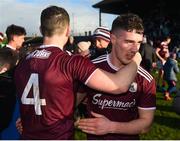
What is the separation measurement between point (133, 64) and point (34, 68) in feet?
2.73

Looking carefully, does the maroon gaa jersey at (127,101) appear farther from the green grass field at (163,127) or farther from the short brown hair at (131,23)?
the green grass field at (163,127)

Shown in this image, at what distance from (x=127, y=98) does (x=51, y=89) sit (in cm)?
84

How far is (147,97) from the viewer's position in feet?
12.8

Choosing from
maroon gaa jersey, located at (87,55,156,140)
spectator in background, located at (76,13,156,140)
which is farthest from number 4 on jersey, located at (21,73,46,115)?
maroon gaa jersey, located at (87,55,156,140)

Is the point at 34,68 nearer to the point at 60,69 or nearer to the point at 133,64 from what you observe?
the point at 60,69

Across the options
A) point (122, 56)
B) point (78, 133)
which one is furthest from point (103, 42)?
point (122, 56)

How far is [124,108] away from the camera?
388cm

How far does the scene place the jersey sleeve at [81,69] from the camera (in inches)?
131

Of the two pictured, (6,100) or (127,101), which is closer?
(127,101)

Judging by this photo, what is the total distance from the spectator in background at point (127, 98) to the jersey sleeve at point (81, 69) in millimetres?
532

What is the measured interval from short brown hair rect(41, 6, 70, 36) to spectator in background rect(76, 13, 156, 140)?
634 mm

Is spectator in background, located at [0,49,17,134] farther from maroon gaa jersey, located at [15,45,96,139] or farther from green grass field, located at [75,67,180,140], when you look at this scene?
green grass field, located at [75,67,180,140]

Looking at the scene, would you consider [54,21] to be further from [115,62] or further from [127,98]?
[127,98]

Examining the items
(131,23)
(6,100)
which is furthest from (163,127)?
(131,23)
